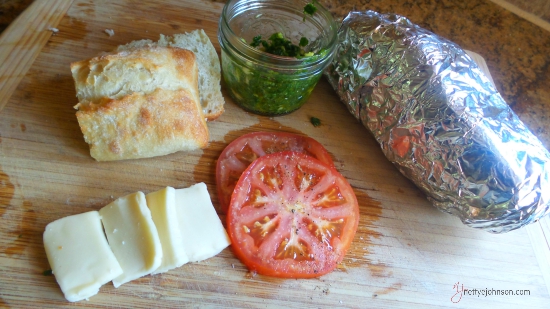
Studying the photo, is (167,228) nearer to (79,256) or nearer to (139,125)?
(79,256)

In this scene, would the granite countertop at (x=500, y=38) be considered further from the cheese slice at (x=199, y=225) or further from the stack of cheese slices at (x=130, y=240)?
the stack of cheese slices at (x=130, y=240)

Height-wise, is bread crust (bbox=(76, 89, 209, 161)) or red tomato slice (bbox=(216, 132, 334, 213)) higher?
bread crust (bbox=(76, 89, 209, 161))

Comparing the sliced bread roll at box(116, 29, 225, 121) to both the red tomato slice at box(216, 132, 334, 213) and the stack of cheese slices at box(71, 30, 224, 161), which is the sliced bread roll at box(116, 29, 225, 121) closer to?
the stack of cheese slices at box(71, 30, 224, 161)

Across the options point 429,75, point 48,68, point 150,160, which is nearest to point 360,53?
point 429,75

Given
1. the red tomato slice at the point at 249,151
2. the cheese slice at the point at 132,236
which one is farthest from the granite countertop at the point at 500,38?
the cheese slice at the point at 132,236

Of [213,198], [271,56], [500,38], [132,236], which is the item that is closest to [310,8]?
[271,56]

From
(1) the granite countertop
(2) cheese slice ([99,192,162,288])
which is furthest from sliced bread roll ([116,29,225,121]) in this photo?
(1) the granite countertop
